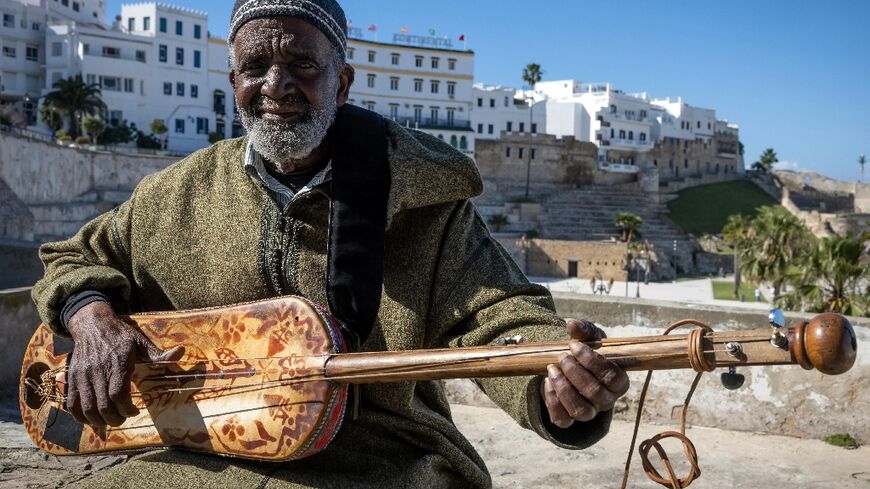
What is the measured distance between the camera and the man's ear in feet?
7.50

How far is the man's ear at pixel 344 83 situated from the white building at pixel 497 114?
210 feet

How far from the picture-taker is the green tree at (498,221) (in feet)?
169

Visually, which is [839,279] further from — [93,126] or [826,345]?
[93,126]

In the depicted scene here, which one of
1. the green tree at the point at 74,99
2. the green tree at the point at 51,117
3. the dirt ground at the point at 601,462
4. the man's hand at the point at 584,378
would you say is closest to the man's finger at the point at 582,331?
the man's hand at the point at 584,378

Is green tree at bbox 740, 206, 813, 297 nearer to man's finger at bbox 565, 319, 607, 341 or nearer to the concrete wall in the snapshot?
the concrete wall

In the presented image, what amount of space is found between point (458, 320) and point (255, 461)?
2.01ft

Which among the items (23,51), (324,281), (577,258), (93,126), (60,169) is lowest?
(577,258)

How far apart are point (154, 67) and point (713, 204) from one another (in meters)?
44.5

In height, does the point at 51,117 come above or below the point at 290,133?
above

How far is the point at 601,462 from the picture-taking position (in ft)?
12.4

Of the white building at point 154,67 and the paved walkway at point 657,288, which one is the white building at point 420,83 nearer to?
the white building at point 154,67

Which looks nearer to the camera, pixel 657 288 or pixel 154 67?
pixel 657 288

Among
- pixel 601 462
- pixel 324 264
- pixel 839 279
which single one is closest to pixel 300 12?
pixel 324 264

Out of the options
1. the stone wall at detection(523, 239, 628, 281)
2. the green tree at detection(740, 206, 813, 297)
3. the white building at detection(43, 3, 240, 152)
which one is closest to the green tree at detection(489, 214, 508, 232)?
the stone wall at detection(523, 239, 628, 281)
